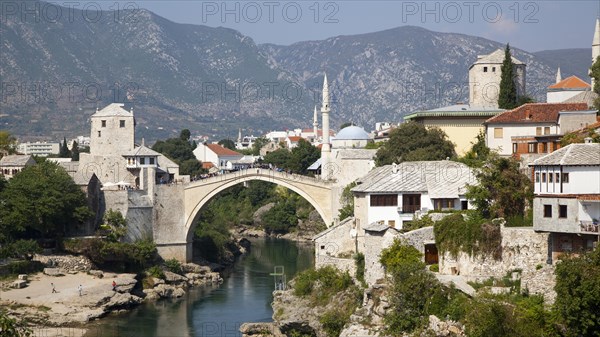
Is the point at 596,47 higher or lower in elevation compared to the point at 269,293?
higher

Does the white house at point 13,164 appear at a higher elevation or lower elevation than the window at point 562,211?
higher

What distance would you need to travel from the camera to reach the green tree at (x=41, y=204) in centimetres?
6028

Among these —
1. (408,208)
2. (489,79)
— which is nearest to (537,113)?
(408,208)

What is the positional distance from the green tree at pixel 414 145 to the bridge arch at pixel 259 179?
8.27m

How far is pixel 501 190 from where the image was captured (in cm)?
4053

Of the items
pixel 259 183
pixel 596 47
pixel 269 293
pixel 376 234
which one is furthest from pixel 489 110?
pixel 259 183

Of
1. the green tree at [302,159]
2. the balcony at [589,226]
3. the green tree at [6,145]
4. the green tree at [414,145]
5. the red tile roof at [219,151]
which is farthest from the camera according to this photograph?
the red tile roof at [219,151]

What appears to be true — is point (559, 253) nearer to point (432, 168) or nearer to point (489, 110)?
point (432, 168)

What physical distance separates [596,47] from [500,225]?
29.7 m

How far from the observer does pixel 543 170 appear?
124ft

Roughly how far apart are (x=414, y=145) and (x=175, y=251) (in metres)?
18.3

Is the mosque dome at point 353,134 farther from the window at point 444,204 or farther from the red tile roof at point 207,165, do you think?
the window at point 444,204

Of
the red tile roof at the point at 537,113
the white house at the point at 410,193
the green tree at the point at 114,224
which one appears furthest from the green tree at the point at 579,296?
the green tree at the point at 114,224

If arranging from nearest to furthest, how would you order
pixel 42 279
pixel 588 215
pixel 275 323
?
pixel 588 215
pixel 275 323
pixel 42 279
